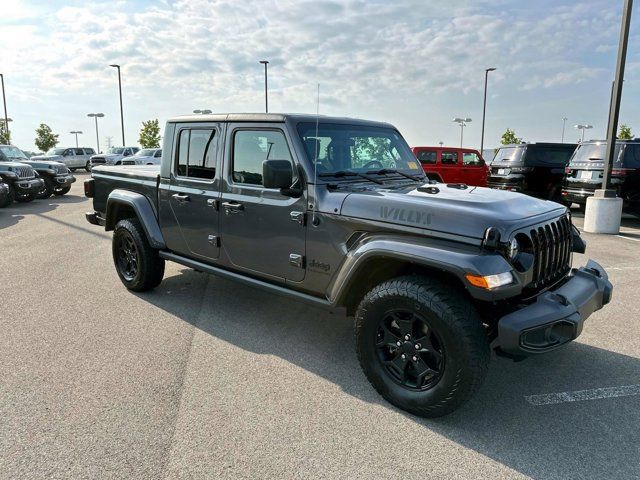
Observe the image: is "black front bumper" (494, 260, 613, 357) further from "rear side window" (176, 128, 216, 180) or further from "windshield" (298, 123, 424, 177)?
"rear side window" (176, 128, 216, 180)

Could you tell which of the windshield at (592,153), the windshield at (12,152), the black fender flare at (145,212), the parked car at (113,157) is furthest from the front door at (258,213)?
the parked car at (113,157)

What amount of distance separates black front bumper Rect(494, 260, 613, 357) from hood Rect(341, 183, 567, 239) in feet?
1.55

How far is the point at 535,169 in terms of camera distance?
41.3 feet

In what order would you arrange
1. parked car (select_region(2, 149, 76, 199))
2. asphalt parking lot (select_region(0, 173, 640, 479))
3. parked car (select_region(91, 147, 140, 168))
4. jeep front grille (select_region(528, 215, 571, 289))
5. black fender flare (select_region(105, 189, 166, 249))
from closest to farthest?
asphalt parking lot (select_region(0, 173, 640, 479))
jeep front grille (select_region(528, 215, 571, 289))
black fender flare (select_region(105, 189, 166, 249))
parked car (select_region(2, 149, 76, 199))
parked car (select_region(91, 147, 140, 168))

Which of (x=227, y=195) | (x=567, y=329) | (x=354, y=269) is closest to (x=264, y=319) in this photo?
(x=227, y=195)

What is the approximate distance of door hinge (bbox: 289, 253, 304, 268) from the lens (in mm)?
3493

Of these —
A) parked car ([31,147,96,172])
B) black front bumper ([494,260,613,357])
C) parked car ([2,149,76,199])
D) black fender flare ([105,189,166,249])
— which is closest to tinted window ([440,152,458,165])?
black fender flare ([105,189,166,249])

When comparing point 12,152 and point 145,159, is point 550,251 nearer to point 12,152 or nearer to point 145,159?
point 12,152

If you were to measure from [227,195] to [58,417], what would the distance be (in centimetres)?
202

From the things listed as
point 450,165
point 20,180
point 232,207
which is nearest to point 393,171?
point 232,207

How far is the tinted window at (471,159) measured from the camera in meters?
15.6

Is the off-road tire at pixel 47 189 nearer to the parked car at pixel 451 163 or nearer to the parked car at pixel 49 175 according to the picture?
the parked car at pixel 49 175

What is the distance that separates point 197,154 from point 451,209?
254cm

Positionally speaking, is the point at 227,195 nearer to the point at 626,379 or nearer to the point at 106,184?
the point at 106,184
